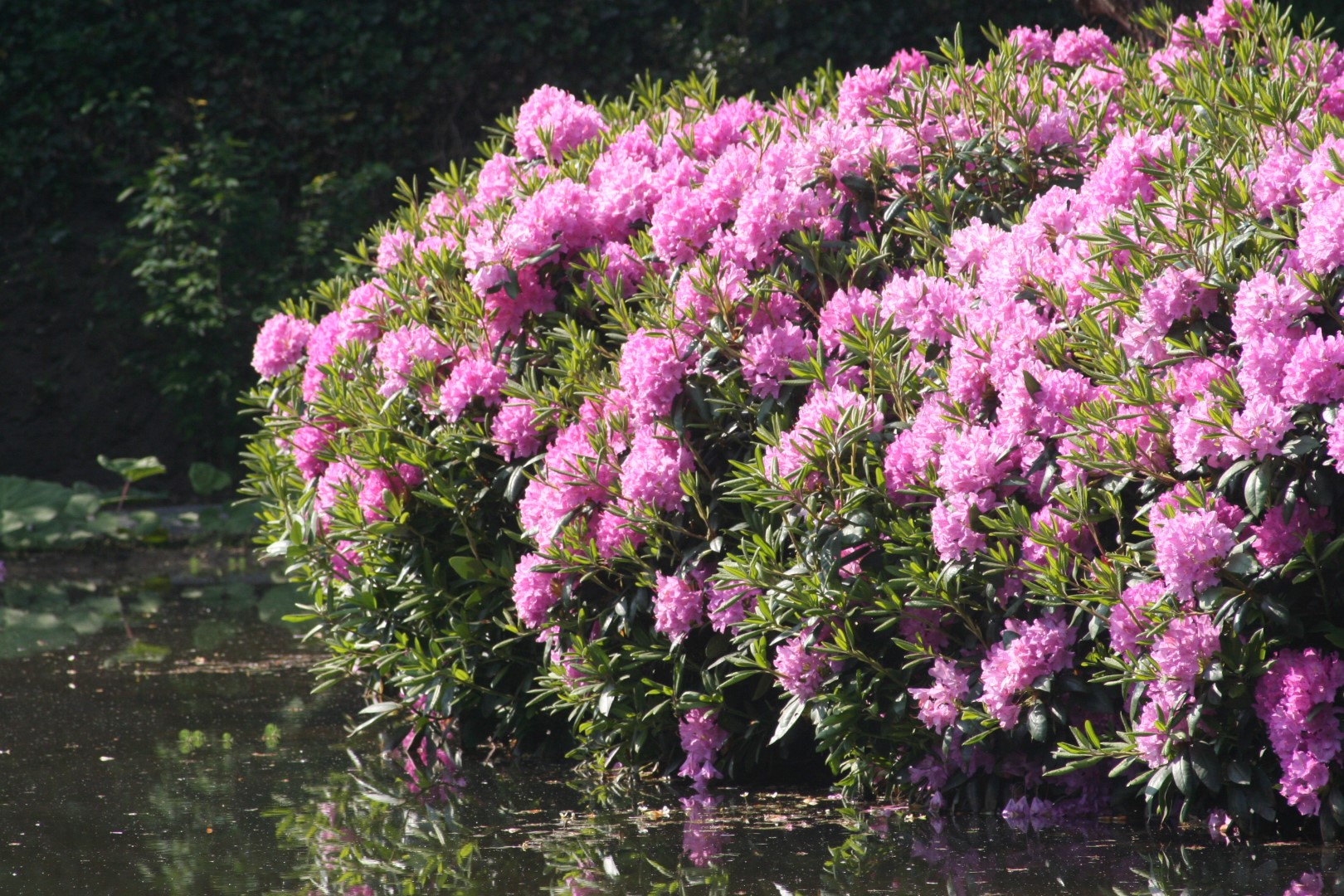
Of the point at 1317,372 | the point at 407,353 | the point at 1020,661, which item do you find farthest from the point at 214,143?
the point at 1317,372

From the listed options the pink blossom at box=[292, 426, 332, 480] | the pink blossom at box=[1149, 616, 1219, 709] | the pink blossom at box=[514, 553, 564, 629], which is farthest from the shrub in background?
the pink blossom at box=[1149, 616, 1219, 709]

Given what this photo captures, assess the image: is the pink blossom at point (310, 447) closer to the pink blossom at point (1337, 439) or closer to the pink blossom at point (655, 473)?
the pink blossom at point (655, 473)

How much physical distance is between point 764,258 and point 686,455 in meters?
0.61

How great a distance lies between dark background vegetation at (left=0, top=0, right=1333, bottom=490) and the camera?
36.8 feet

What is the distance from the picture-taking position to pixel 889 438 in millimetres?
3875

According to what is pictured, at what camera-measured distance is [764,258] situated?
4.28 metres

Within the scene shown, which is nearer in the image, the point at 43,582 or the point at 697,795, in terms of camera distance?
the point at 697,795

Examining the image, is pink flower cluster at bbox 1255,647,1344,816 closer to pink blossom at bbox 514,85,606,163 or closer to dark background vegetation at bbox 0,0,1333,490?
pink blossom at bbox 514,85,606,163

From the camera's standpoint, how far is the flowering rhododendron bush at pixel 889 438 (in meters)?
3.35

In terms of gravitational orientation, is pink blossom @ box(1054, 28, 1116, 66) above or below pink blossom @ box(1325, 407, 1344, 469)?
above

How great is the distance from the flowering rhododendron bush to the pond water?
18 cm

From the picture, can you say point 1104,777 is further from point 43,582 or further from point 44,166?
point 44,166

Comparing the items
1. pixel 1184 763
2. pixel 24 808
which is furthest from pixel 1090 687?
pixel 24 808

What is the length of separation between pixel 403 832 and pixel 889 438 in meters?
1.60
